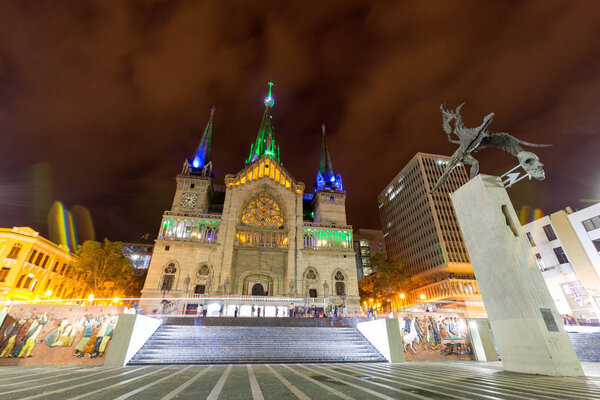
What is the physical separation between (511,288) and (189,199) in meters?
39.5

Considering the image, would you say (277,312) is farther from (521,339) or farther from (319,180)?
(319,180)

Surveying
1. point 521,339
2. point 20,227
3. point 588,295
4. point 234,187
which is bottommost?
point 521,339

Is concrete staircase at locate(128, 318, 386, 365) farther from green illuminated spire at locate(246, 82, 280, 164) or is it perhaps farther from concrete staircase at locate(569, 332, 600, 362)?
green illuminated spire at locate(246, 82, 280, 164)

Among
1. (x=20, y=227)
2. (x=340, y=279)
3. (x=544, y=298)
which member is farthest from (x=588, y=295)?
(x=20, y=227)

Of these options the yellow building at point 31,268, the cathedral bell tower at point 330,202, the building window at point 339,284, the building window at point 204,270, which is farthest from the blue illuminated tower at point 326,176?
the yellow building at point 31,268

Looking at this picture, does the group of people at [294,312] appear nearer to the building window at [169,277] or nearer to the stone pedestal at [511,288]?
the building window at [169,277]

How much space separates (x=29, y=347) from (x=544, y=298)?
23.7 meters

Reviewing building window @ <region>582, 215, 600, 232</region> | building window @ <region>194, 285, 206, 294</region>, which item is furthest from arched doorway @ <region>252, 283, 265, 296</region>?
building window @ <region>582, 215, 600, 232</region>

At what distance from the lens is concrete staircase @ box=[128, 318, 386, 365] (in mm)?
11744

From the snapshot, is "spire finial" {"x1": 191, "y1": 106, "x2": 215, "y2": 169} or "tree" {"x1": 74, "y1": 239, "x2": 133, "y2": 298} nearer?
Answer: "tree" {"x1": 74, "y1": 239, "x2": 133, "y2": 298}

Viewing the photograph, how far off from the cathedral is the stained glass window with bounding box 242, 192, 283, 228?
150mm

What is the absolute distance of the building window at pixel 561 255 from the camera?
32.7 meters

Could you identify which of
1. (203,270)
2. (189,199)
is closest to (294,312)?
(203,270)

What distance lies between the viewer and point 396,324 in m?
12.6
